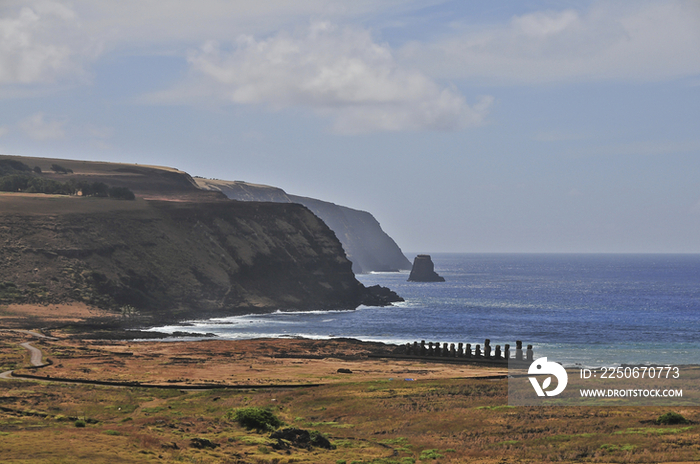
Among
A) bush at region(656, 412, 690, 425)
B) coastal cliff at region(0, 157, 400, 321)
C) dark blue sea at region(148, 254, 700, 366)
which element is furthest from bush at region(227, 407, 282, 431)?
coastal cliff at region(0, 157, 400, 321)

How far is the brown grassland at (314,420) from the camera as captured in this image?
79.1ft

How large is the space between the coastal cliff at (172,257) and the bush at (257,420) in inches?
2906

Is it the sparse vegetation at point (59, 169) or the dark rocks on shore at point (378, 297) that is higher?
the sparse vegetation at point (59, 169)

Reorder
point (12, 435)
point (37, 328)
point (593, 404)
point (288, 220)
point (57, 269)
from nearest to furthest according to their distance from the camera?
point (12, 435) < point (593, 404) < point (37, 328) < point (57, 269) < point (288, 220)

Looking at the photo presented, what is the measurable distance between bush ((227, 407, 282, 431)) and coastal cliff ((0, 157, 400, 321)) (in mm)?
73821

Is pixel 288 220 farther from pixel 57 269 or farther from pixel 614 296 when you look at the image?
pixel 614 296

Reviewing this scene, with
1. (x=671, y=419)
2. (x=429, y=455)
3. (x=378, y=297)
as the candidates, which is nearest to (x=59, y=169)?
(x=378, y=297)

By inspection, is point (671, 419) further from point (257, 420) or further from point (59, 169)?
point (59, 169)

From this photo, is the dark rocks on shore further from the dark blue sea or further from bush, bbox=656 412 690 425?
bush, bbox=656 412 690 425

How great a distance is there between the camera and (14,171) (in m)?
164

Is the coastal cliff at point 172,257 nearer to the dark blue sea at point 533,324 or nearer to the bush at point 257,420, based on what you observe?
the dark blue sea at point 533,324

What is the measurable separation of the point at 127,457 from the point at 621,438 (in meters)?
17.4

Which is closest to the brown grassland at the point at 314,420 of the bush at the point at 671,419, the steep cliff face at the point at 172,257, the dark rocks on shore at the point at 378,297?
the bush at the point at 671,419

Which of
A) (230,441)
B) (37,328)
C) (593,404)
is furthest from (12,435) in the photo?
(37,328)
